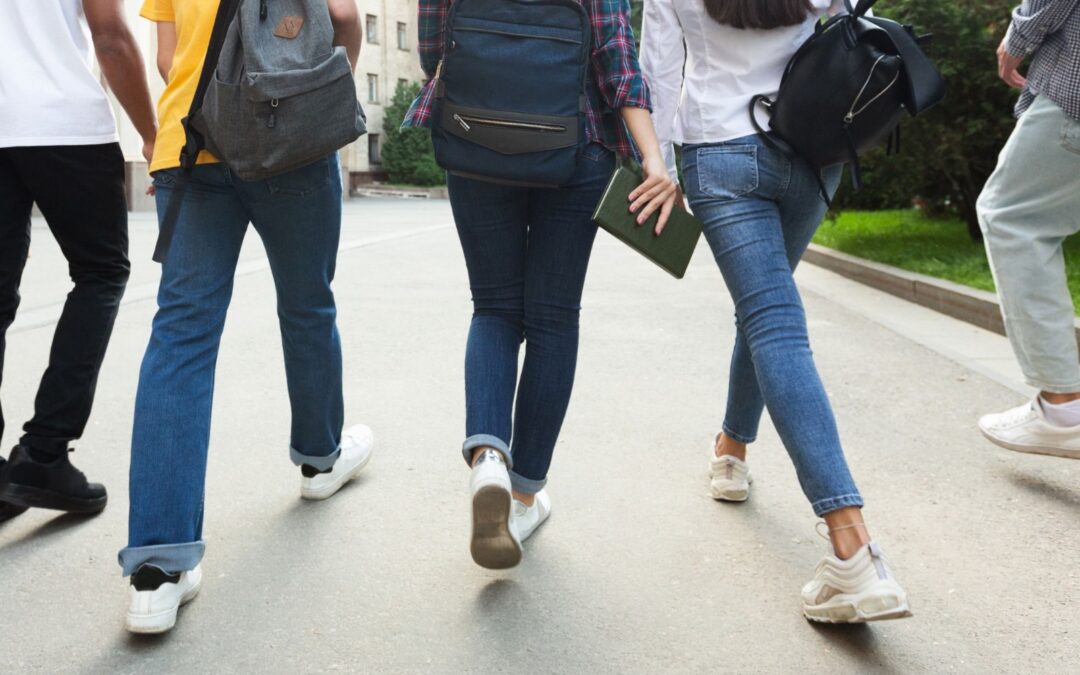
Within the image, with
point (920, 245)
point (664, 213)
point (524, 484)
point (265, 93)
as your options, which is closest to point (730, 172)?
point (664, 213)

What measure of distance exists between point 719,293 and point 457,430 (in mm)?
5463

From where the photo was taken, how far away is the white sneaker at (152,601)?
2713 mm

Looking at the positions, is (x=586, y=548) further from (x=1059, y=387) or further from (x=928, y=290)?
(x=928, y=290)

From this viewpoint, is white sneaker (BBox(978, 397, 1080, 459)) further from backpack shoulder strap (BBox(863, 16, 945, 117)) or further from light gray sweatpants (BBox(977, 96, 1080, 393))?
backpack shoulder strap (BBox(863, 16, 945, 117))

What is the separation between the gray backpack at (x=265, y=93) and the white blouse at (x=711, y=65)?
30.1 inches

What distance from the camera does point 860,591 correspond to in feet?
8.65

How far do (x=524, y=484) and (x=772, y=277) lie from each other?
89 centimetres

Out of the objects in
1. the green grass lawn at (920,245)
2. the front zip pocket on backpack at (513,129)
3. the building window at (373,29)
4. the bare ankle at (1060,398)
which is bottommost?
the building window at (373,29)

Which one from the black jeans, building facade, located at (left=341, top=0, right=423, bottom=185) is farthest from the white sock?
A: building facade, located at (left=341, top=0, right=423, bottom=185)

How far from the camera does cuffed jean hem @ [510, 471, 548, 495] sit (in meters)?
3.25

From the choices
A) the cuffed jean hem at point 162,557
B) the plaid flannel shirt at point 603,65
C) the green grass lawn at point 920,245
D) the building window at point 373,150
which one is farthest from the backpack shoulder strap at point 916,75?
the building window at point 373,150

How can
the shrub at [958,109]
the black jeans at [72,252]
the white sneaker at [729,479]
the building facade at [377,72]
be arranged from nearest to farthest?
the black jeans at [72,252] → the white sneaker at [729,479] → the shrub at [958,109] → the building facade at [377,72]

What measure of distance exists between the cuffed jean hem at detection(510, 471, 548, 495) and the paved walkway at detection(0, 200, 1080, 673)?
192 millimetres

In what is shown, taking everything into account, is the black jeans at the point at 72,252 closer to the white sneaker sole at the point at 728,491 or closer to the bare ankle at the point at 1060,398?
the white sneaker sole at the point at 728,491
